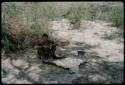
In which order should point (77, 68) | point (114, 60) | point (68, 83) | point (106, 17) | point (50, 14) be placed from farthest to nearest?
1. point (106, 17)
2. point (50, 14)
3. point (114, 60)
4. point (77, 68)
5. point (68, 83)

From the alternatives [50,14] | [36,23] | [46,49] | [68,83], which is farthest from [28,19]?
[68,83]

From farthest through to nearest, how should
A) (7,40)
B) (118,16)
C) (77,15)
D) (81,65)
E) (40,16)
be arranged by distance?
(77,15)
(118,16)
(40,16)
(7,40)
(81,65)

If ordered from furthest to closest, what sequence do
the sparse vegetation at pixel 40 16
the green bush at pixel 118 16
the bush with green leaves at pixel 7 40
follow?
1. the green bush at pixel 118 16
2. the sparse vegetation at pixel 40 16
3. the bush with green leaves at pixel 7 40

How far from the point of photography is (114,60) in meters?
6.30

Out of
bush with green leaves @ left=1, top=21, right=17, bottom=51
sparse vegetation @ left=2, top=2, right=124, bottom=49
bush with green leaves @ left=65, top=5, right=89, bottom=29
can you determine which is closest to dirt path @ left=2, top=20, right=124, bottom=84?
bush with green leaves @ left=1, top=21, right=17, bottom=51

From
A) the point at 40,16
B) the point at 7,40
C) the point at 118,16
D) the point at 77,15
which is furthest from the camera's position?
the point at 77,15

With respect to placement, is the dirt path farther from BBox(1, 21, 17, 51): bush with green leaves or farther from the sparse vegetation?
the sparse vegetation

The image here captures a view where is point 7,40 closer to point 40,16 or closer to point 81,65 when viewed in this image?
point 40,16

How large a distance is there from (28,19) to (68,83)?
9.69ft

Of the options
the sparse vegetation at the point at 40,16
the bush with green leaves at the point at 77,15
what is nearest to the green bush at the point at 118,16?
the sparse vegetation at the point at 40,16

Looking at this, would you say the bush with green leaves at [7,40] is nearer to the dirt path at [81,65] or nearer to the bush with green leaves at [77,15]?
the dirt path at [81,65]

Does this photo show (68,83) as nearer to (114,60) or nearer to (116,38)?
(114,60)

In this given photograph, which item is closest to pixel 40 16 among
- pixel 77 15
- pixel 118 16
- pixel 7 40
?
pixel 7 40

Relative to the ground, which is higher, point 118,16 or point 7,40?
point 118,16
